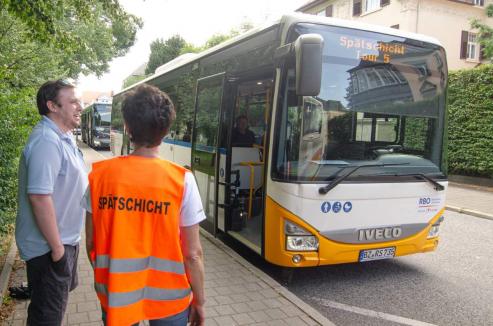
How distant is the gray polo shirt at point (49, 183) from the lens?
2.43 meters

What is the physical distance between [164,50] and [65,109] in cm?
4791

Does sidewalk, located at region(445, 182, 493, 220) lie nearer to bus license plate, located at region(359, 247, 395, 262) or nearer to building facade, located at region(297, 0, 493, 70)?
bus license plate, located at region(359, 247, 395, 262)

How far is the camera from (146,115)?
1986 millimetres

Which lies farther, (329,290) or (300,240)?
(329,290)

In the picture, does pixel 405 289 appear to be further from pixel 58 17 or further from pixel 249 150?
pixel 58 17

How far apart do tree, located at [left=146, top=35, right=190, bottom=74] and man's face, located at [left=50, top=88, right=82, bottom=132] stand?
4695 cm

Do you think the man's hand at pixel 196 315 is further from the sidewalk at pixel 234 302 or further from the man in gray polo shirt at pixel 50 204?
the sidewalk at pixel 234 302

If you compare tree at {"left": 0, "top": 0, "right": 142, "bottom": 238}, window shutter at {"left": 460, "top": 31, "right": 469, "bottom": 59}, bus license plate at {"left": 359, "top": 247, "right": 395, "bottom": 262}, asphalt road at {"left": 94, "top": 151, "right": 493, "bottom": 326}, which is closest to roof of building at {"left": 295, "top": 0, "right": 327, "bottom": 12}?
window shutter at {"left": 460, "top": 31, "right": 469, "bottom": 59}

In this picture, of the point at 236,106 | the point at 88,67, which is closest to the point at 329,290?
the point at 236,106

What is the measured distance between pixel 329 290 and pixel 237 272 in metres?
1.08

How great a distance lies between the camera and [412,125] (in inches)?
205

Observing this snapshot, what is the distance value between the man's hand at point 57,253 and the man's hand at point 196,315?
0.88 meters

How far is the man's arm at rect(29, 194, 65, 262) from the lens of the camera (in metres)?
2.39

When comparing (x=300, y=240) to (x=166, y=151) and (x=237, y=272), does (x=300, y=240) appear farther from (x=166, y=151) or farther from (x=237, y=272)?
(x=166, y=151)
